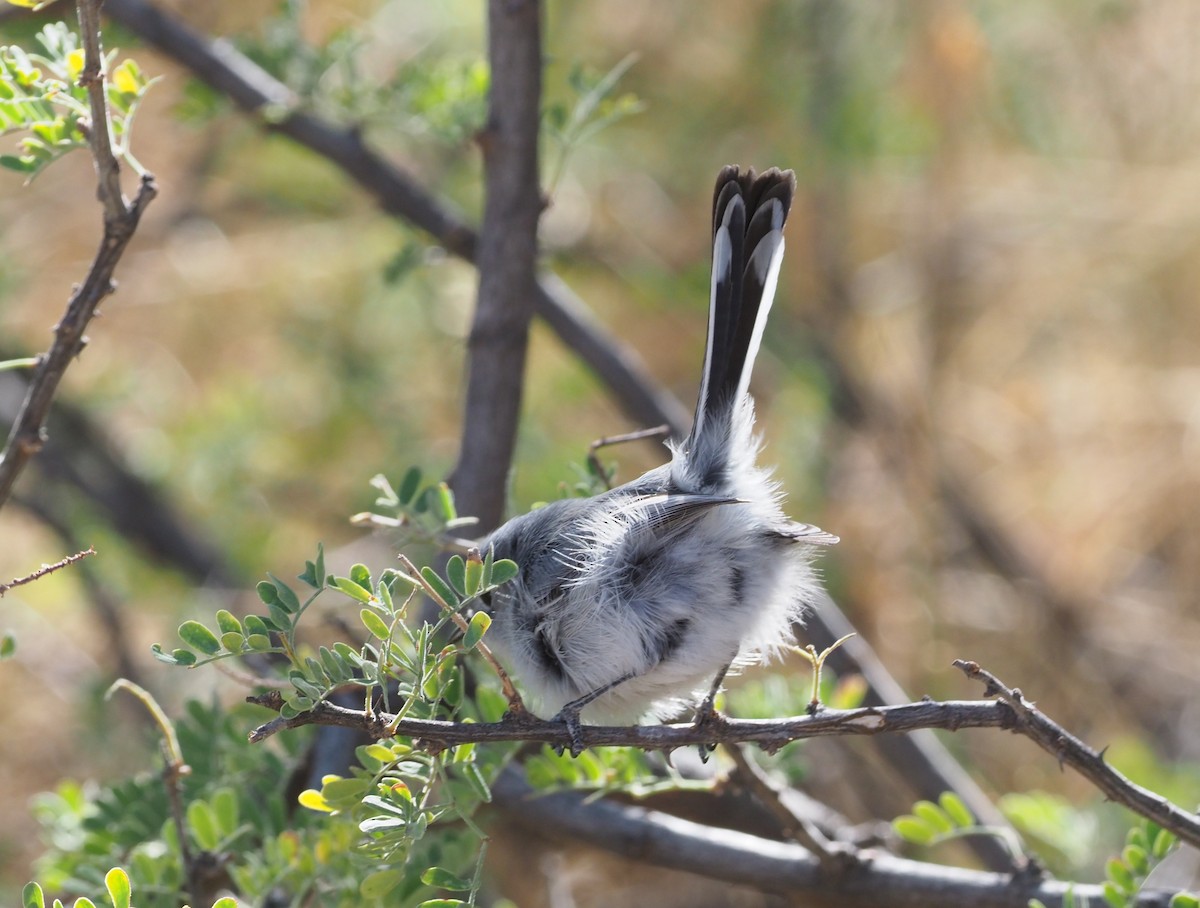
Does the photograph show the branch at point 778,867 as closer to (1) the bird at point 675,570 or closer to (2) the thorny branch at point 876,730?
(1) the bird at point 675,570

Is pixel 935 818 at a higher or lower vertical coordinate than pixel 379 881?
lower

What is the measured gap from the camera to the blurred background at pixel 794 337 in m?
3.69

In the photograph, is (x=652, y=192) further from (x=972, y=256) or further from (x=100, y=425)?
(x=100, y=425)

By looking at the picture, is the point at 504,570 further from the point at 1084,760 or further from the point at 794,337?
the point at 794,337

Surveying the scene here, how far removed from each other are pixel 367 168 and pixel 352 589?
59.2 inches

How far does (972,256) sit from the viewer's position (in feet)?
16.2

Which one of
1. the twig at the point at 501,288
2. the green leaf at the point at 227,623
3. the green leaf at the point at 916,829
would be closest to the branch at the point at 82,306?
the green leaf at the point at 227,623

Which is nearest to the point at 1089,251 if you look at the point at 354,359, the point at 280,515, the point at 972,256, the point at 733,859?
the point at 972,256

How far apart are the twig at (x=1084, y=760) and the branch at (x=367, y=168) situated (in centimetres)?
127

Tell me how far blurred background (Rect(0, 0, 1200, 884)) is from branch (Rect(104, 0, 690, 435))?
687 mm

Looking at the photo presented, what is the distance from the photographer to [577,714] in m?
1.39

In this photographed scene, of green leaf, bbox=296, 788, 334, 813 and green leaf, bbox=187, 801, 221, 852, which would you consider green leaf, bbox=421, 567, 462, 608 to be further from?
green leaf, bbox=187, 801, 221, 852

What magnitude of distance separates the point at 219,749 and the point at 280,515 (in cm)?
217

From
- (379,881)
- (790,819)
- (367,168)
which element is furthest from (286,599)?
(367,168)
